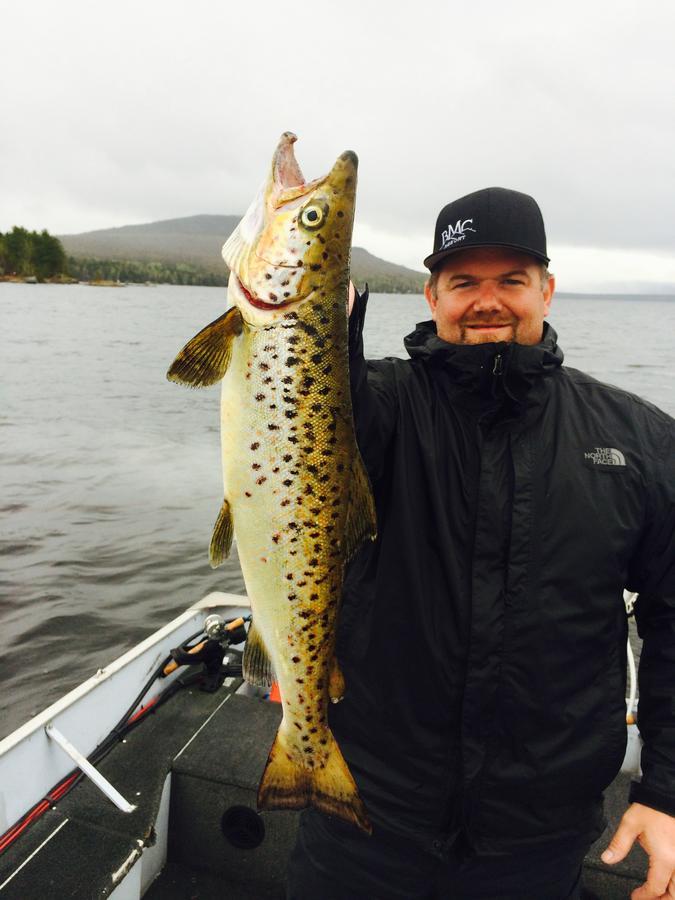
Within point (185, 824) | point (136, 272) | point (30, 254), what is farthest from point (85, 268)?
point (185, 824)

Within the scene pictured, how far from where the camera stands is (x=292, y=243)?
2.13m

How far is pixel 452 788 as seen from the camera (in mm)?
2414

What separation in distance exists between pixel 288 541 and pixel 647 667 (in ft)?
5.08

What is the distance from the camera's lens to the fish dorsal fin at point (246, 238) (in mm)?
2156

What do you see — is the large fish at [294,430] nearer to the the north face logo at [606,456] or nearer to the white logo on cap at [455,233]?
the white logo on cap at [455,233]

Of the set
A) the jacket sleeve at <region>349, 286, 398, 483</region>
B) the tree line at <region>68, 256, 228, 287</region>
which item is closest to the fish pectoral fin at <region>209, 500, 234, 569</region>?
the jacket sleeve at <region>349, 286, 398, 483</region>

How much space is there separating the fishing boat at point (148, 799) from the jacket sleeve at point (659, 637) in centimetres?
132

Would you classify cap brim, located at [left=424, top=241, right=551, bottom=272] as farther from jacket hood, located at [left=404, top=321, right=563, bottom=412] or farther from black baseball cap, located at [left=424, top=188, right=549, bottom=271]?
jacket hood, located at [left=404, top=321, right=563, bottom=412]

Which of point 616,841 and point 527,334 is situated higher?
point 527,334

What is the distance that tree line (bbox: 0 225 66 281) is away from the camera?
3848 inches

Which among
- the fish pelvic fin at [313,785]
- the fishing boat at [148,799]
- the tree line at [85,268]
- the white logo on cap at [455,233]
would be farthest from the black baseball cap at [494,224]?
the tree line at [85,268]


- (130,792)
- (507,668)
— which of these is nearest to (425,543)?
(507,668)

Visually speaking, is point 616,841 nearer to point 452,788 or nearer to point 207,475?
point 452,788

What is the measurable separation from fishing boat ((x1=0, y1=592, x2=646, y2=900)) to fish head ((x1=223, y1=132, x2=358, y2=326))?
8.77ft
